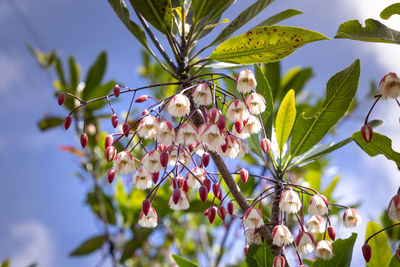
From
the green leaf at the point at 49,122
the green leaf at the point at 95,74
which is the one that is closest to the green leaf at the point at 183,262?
the green leaf at the point at 95,74

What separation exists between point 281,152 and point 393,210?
0.66 meters

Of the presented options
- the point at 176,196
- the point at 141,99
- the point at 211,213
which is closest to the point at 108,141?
the point at 141,99

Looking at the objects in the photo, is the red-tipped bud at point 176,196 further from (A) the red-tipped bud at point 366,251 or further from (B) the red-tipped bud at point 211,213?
(A) the red-tipped bud at point 366,251

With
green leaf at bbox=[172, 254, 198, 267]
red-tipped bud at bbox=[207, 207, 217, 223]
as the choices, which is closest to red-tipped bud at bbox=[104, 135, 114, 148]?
red-tipped bud at bbox=[207, 207, 217, 223]

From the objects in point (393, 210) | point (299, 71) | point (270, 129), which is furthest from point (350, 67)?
point (299, 71)

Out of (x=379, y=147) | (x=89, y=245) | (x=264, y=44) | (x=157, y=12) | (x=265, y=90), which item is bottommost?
(x=89, y=245)

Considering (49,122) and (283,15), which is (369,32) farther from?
(49,122)

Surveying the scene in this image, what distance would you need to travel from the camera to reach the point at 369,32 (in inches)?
45.9

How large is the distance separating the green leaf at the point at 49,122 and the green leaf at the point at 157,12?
2.40 metres

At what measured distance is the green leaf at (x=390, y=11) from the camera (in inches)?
48.9

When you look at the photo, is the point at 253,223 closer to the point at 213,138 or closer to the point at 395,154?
the point at 213,138

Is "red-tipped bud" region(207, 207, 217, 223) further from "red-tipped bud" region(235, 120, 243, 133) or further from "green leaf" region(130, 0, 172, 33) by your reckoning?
"green leaf" region(130, 0, 172, 33)

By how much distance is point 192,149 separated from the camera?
1256mm

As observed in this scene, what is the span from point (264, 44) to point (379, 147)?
0.52 metres
